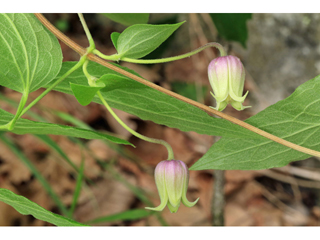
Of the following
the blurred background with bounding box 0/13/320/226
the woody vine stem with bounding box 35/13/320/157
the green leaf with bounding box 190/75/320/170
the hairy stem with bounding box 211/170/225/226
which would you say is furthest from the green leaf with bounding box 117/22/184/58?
the blurred background with bounding box 0/13/320/226

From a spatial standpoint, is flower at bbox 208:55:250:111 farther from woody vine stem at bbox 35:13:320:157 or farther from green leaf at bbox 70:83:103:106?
green leaf at bbox 70:83:103:106

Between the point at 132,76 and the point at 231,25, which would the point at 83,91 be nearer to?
the point at 132,76

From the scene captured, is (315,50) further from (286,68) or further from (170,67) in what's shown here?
(170,67)

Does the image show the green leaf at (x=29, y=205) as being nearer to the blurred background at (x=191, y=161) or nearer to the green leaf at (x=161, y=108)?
the green leaf at (x=161, y=108)

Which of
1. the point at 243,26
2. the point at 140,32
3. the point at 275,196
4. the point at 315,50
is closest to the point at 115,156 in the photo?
the point at 275,196

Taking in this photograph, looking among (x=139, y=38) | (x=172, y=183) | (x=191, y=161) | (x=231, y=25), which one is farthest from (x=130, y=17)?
(x=191, y=161)

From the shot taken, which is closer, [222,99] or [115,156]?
[222,99]
